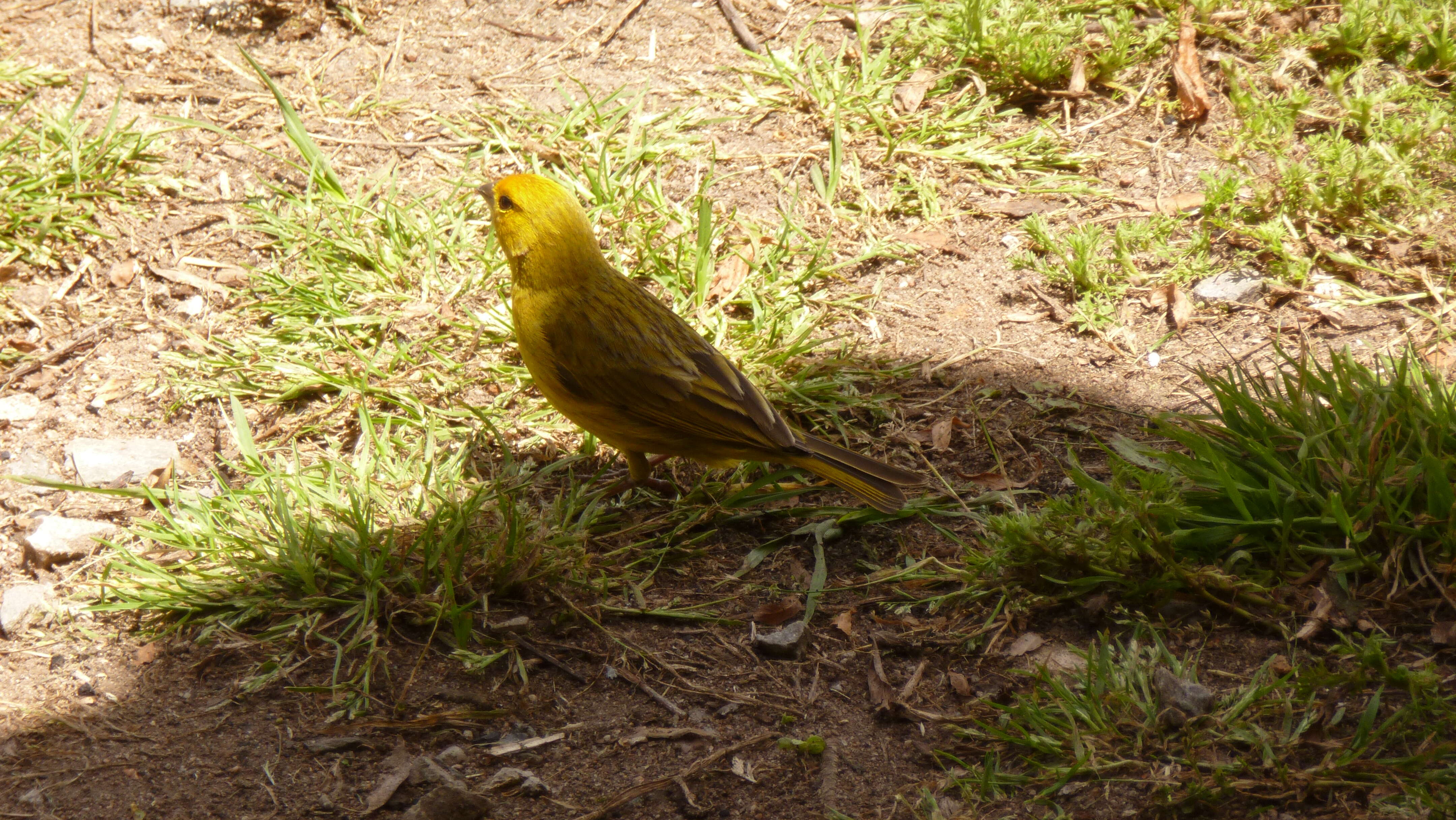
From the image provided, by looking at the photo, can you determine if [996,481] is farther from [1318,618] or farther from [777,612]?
[1318,618]

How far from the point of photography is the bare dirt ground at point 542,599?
2838 millimetres

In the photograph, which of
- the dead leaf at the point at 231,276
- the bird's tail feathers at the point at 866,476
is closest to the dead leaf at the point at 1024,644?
the bird's tail feathers at the point at 866,476

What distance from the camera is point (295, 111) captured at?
557cm

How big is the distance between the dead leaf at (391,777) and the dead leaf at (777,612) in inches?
45.9

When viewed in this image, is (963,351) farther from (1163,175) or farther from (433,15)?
(433,15)

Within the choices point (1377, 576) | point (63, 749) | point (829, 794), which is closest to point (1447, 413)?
point (1377, 576)

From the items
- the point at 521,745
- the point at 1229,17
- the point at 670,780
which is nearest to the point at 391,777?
the point at 521,745

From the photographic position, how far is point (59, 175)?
4855 millimetres

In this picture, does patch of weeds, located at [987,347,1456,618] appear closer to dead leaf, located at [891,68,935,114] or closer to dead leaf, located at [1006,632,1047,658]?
dead leaf, located at [1006,632,1047,658]

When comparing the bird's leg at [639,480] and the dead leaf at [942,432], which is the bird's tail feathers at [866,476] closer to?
the dead leaf at [942,432]

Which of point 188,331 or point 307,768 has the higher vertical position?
point 188,331

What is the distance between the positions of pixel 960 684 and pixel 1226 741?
2.42 ft

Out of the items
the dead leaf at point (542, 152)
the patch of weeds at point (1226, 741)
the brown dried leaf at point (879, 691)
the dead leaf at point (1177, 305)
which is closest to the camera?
the patch of weeds at point (1226, 741)

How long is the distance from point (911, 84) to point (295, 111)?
322cm
